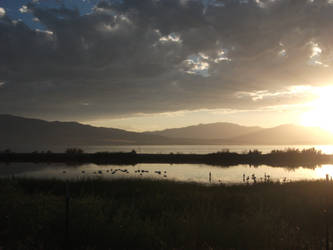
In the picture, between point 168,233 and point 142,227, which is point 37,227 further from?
point 168,233

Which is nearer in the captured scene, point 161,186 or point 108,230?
point 108,230

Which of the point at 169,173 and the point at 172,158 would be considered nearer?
the point at 169,173

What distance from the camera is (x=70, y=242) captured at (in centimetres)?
767

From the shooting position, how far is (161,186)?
18891 mm

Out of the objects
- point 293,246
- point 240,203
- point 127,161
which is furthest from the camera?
point 127,161

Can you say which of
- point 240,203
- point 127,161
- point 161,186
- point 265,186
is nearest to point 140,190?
point 161,186

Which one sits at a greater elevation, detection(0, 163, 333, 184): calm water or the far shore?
the far shore

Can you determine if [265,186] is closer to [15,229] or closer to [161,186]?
[161,186]

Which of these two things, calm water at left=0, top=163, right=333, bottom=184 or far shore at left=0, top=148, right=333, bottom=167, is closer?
calm water at left=0, top=163, right=333, bottom=184

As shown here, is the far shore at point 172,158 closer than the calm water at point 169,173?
No

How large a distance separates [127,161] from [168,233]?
49266mm

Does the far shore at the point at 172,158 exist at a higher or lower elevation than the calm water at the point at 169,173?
higher

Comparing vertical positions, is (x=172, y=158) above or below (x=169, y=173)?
above

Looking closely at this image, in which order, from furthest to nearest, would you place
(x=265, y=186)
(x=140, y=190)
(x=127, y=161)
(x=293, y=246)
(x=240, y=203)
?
1. (x=127, y=161)
2. (x=265, y=186)
3. (x=140, y=190)
4. (x=240, y=203)
5. (x=293, y=246)
